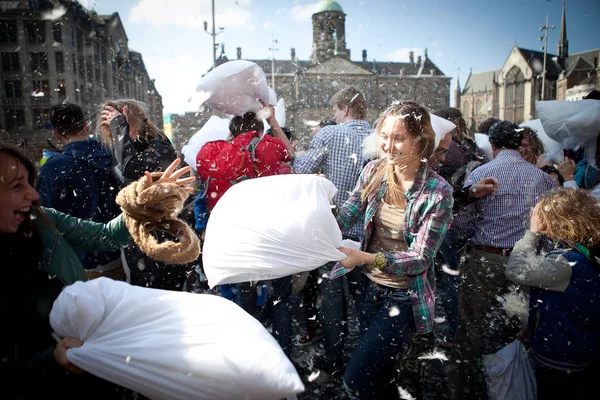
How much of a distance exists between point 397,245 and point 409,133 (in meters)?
0.62

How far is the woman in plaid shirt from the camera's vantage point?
1.99 meters

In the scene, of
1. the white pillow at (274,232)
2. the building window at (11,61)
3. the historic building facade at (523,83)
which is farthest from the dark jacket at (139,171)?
the historic building facade at (523,83)

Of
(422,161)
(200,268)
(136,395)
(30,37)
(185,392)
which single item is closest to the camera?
(185,392)

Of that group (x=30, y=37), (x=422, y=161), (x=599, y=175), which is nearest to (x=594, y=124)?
(x=599, y=175)

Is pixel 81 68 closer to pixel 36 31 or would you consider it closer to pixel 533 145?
pixel 36 31

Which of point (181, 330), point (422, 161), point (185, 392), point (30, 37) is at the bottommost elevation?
point (185, 392)

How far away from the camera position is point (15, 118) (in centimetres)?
→ 3300

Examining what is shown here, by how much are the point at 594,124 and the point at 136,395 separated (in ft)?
12.6

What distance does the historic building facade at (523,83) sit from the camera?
46.7m

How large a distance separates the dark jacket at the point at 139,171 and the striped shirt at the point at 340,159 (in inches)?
45.7

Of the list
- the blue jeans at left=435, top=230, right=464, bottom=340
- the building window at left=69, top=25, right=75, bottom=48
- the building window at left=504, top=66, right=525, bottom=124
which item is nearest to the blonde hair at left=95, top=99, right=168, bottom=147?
the blue jeans at left=435, top=230, right=464, bottom=340

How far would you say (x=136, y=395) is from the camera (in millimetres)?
1548

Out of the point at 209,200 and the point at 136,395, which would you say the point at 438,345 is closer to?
the point at 209,200

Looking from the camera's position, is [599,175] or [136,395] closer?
[136,395]
